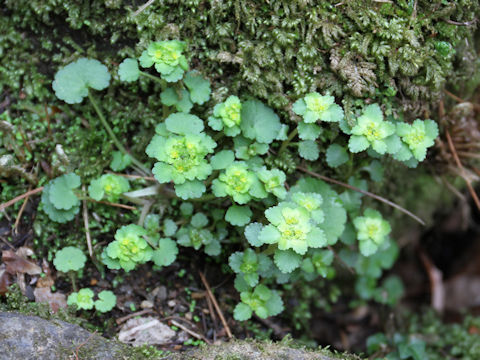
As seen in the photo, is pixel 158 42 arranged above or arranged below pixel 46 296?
above

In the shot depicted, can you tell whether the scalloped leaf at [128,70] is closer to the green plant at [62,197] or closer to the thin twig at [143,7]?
the thin twig at [143,7]

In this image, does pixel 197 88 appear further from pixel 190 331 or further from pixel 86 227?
pixel 190 331

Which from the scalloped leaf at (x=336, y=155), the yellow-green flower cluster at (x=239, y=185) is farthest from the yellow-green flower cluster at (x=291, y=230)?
the scalloped leaf at (x=336, y=155)

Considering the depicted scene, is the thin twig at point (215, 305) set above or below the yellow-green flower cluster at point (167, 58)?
below

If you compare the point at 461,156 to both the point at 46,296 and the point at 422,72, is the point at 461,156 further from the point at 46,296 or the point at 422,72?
the point at 46,296

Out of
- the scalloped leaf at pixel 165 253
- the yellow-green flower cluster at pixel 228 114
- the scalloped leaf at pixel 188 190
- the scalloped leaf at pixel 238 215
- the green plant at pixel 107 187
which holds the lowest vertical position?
the scalloped leaf at pixel 165 253

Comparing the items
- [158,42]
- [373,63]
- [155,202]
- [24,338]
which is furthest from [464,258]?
[24,338]
